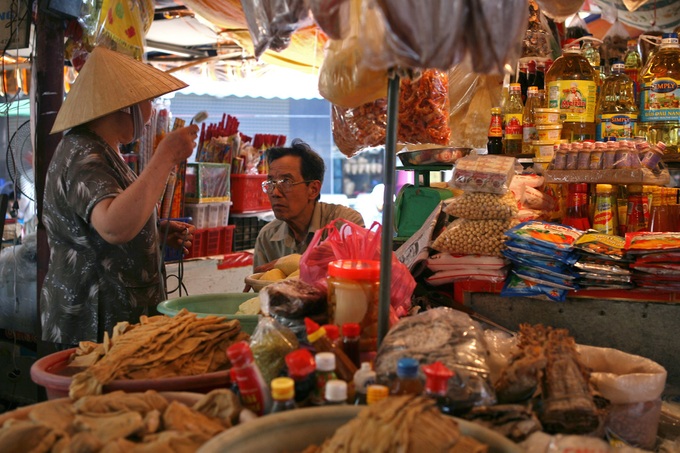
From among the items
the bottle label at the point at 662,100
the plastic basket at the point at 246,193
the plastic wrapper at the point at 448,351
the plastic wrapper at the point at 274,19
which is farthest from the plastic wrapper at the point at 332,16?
the plastic basket at the point at 246,193

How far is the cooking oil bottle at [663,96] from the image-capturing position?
8.54ft

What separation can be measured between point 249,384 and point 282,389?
95 millimetres

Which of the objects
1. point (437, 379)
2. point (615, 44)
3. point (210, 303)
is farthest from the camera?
point (615, 44)

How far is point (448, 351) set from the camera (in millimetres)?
1140

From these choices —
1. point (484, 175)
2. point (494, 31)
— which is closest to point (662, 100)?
point (484, 175)

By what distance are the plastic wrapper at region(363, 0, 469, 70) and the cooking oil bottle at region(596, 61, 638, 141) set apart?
170 centimetres

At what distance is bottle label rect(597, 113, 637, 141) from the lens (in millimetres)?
2564

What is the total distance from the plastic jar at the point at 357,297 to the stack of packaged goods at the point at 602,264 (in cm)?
91

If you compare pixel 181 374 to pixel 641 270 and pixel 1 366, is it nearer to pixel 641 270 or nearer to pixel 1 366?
pixel 641 270

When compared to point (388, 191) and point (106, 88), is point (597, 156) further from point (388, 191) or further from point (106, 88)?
point (106, 88)

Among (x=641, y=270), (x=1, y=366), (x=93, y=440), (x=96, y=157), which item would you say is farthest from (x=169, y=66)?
(x=93, y=440)

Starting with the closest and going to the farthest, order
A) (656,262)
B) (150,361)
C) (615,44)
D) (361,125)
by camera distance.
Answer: (150,361)
(656,262)
(361,125)
(615,44)

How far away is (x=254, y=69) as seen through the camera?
624cm

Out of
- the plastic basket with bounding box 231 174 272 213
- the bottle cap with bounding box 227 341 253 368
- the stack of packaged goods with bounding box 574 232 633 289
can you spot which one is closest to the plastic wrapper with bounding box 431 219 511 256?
the stack of packaged goods with bounding box 574 232 633 289
